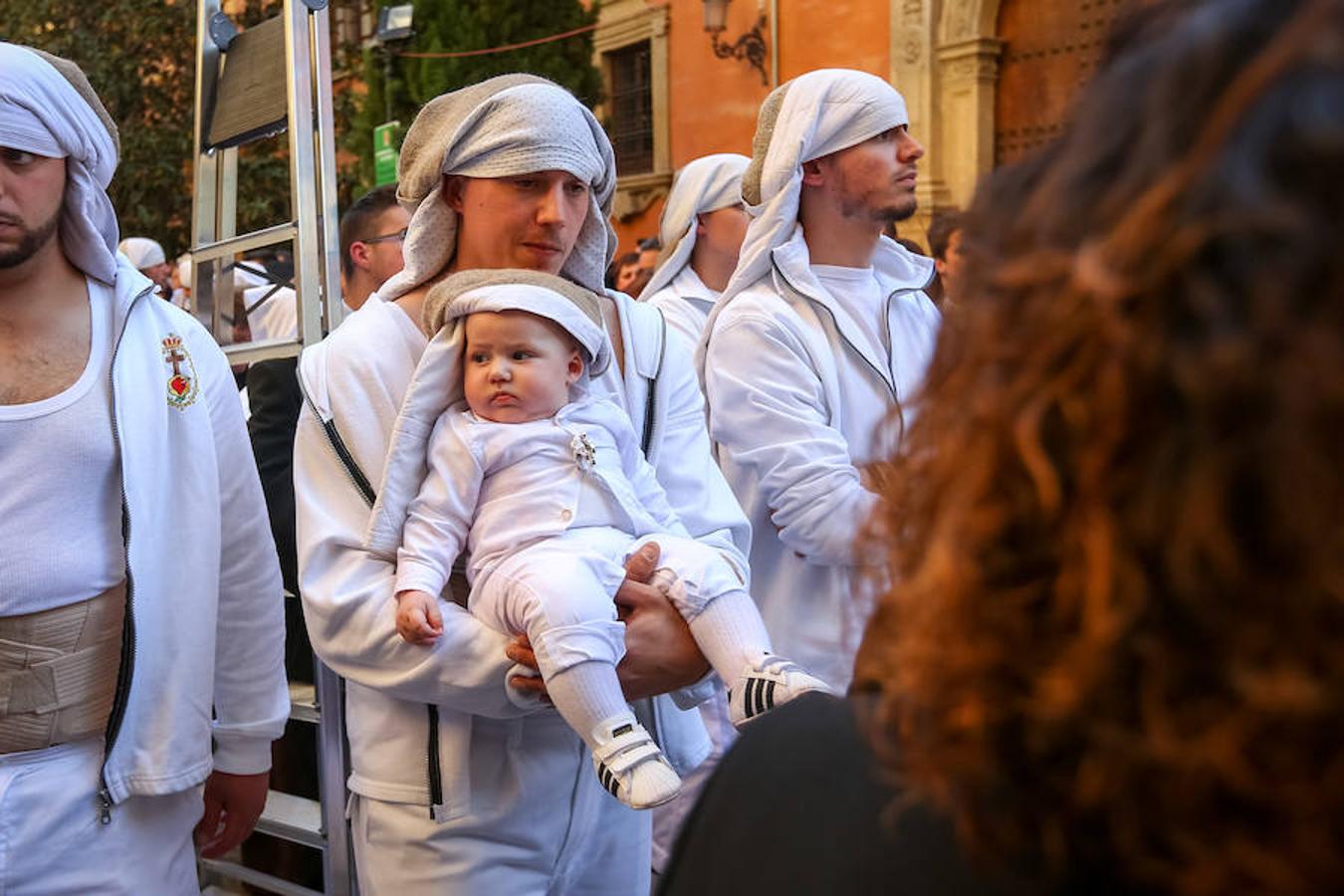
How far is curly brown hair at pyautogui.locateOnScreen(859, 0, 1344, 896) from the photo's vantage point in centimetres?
79

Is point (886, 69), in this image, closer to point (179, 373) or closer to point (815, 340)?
point (815, 340)

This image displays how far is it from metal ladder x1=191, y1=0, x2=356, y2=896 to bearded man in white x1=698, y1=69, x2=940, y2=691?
110 cm

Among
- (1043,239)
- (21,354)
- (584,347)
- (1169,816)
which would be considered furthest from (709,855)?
(21,354)

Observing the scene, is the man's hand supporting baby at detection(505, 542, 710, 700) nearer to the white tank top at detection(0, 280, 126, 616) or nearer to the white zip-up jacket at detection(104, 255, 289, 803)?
the white zip-up jacket at detection(104, 255, 289, 803)

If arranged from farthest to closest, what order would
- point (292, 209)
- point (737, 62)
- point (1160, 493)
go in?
1. point (737, 62)
2. point (292, 209)
3. point (1160, 493)

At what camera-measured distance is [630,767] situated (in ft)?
8.00

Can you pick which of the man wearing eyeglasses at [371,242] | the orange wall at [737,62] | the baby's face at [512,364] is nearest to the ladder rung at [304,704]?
the baby's face at [512,364]

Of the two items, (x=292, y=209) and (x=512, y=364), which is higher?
(x=292, y=209)

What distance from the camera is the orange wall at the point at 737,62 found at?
53.0ft

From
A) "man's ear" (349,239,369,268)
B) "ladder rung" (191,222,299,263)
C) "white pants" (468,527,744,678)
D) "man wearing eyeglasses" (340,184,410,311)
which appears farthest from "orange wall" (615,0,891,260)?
"white pants" (468,527,744,678)

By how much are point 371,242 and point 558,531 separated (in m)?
3.68

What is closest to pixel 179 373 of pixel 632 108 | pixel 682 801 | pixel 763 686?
pixel 763 686

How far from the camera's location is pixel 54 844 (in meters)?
2.62

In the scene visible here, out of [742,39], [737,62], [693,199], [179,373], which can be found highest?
[742,39]
